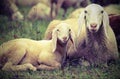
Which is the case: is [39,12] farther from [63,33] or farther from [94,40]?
[94,40]

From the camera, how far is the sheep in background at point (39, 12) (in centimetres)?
447

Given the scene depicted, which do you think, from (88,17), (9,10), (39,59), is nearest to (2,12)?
(9,10)

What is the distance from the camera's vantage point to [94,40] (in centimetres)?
431

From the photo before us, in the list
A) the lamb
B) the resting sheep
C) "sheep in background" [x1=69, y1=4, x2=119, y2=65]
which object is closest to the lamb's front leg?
the lamb

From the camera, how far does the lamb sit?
4.24m

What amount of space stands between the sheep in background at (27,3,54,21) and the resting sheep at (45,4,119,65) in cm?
20

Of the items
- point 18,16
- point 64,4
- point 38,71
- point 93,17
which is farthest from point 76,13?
point 38,71

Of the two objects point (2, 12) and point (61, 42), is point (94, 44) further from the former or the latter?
point (2, 12)

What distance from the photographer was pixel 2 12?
14.8 ft

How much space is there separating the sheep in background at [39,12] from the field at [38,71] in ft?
0.16

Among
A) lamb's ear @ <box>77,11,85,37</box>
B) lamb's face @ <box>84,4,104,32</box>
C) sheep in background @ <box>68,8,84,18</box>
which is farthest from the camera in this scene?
sheep in background @ <box>68,8,84,18</box>

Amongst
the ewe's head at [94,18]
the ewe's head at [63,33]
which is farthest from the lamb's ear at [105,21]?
the ewe's head at [63,33]

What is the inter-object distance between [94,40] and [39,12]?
72 centimetres

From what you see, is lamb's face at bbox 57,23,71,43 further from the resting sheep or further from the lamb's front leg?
the lamb's front leg
